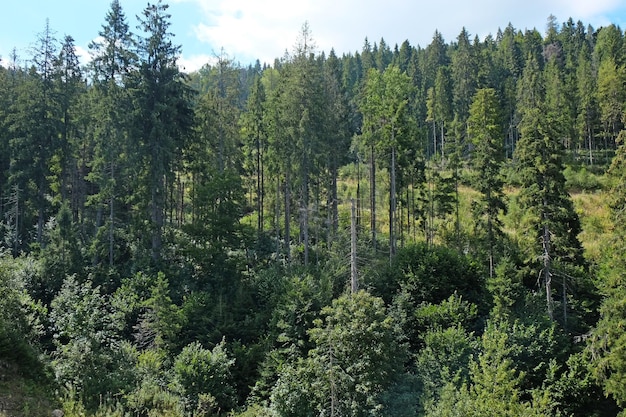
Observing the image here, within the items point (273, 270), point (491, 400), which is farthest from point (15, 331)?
point (491, 400)

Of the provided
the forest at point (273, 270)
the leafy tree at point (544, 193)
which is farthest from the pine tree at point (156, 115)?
the leafy tree at point (544, 193)

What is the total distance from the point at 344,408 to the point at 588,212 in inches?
1552

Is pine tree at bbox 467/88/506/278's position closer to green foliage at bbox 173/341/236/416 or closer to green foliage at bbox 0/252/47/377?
green foliage at bbox 173/341/236/416

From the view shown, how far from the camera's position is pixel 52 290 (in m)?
29.5

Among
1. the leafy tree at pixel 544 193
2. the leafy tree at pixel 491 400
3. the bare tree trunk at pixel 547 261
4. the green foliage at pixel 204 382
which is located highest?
the leafy tree at pixel 544 193

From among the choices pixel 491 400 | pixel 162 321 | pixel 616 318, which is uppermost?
pixel 616 318

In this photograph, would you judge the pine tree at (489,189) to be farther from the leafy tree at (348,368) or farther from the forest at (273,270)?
the leafy tree at (348,368)

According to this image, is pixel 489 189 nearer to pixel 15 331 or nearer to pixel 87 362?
pixel 87 362

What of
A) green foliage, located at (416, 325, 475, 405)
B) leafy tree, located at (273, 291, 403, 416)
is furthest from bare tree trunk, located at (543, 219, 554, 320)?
leafy tree, located at (273, 291, 403, 416)

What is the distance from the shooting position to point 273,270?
30.8 m

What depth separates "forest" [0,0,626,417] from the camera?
19.5m

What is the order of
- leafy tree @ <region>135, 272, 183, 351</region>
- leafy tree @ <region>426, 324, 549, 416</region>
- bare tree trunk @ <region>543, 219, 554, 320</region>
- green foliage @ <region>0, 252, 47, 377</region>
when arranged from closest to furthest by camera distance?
leafy tree @ <region>426, 324, 549, 416</region> < green foliage @ <region>0, 252, 47, 377</region> < leafy tree @ <region>135, 272, 183, 351</region> < bare tree trunk @ <region>543, 219, 554, 320</region>

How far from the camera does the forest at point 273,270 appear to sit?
64.0ft

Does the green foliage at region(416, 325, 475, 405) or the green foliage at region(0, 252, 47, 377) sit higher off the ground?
the green foliage at region(0, 252, 47, 377)
